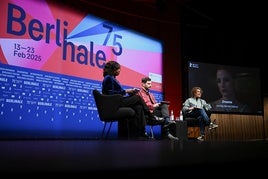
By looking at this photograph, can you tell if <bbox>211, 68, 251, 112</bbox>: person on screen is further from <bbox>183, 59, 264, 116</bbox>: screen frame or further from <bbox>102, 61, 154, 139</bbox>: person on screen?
<bbox>102, 61, 154, 139</bbox>: person on screen

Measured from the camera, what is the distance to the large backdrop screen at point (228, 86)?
6465 millimetres

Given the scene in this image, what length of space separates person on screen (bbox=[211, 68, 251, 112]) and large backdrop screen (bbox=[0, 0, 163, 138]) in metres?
2.04

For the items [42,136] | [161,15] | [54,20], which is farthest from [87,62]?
[161,15]

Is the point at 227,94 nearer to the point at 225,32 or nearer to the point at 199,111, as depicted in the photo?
the point at 225,32

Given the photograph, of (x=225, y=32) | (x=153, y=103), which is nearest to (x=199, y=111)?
(x=153, y=103)

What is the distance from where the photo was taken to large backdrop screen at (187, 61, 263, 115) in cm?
646

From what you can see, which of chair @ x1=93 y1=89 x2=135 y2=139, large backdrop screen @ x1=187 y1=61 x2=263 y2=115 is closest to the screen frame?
large backdrop screen @ x1=187 y1=61 x2=263 y2=115

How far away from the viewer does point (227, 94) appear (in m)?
6.73

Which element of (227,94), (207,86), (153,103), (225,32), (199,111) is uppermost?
(225,32)

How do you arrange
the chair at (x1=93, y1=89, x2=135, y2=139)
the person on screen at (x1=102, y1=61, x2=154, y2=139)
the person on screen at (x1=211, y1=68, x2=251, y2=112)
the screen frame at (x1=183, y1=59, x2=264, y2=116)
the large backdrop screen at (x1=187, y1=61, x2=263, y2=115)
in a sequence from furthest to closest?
the person on screen at (x1=211, y1=68, x2=251, y2=112) → the large backdrop screen at (x1=187, y1=61, x2=263, y2=115) → the screen frame at (x1=183, y1=59, x2=264, y2=116) → the person on screen at (x1=102, y1=61, x2=154, y2=139) → the chair at (x1=93, y1=89, x2=135, y2=139)

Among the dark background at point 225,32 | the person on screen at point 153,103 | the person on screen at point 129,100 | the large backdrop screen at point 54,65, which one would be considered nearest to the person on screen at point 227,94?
the dark background at point 225,32

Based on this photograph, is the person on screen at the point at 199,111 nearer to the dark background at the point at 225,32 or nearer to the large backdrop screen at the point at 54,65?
the large backdrop screen at the point at 54,65

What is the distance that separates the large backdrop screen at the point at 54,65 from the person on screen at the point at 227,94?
2037 millimetres

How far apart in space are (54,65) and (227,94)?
380cm
